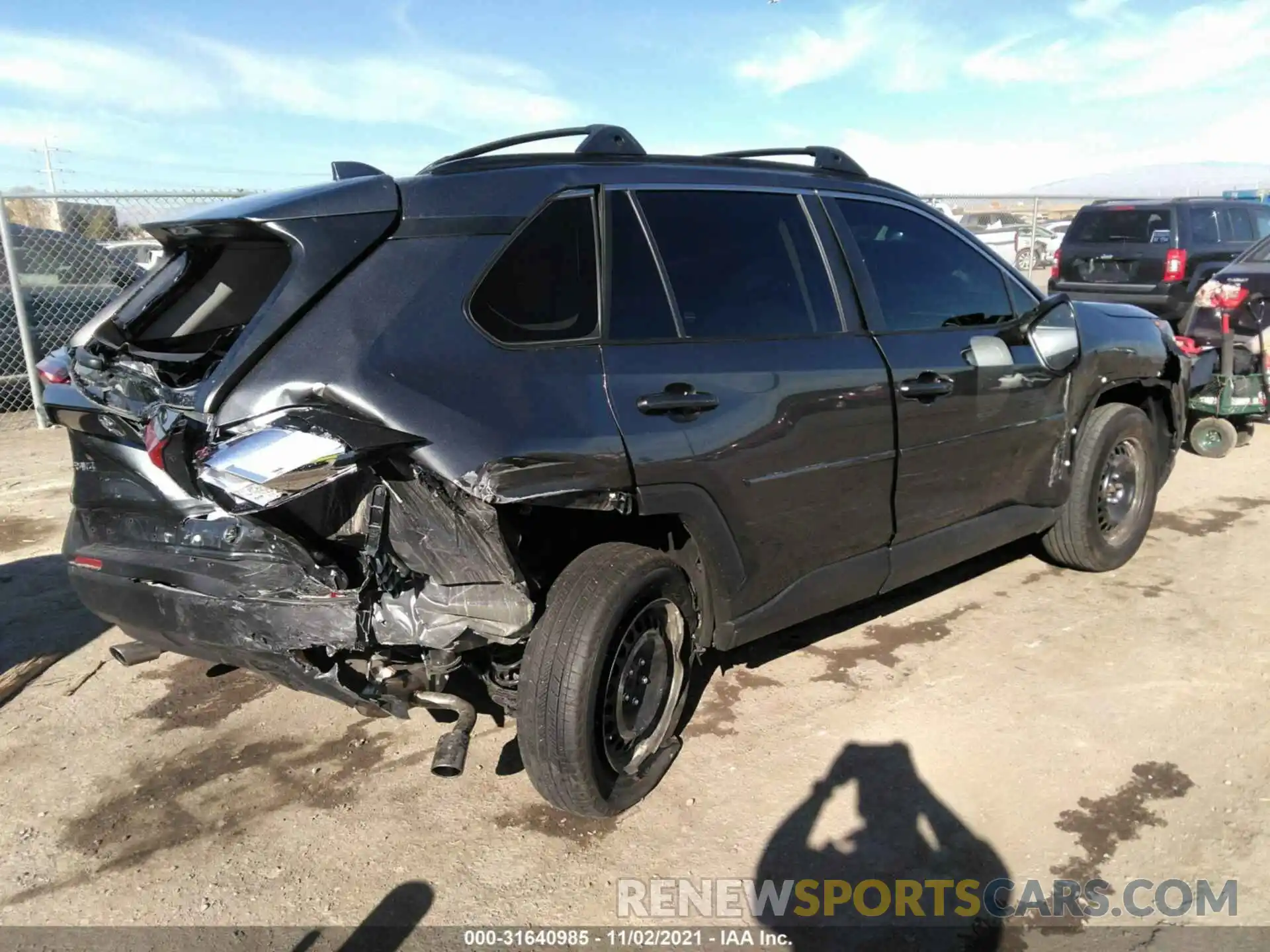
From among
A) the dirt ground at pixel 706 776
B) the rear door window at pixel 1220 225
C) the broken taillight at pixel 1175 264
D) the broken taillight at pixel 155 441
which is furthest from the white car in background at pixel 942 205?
the broken taillight at pixel 155 441

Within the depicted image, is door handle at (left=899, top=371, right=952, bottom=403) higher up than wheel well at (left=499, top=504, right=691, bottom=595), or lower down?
higher up

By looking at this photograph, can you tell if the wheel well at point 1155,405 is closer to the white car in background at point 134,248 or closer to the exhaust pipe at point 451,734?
the exhaust pipe at point 451,734

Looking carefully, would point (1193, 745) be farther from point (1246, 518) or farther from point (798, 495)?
point (1246, 518)

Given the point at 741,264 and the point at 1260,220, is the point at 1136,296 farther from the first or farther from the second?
the point at 741,264

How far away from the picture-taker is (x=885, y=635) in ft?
14.1

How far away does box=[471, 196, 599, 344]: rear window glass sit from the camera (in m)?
2.77

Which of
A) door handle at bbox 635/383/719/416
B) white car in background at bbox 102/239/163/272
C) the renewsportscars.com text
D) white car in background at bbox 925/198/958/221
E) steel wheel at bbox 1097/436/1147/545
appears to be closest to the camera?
the renewsportscars.com text

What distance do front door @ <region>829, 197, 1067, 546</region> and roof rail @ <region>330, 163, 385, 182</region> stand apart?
1.72m

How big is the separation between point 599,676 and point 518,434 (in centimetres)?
74

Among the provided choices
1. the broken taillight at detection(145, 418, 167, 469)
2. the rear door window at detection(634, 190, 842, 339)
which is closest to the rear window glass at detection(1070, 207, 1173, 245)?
the rear door window at detection(634, 190, 842, 339)

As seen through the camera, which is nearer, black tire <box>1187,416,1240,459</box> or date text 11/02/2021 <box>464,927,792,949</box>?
date text 11/02/2021 <box>464,927,792,949</box>

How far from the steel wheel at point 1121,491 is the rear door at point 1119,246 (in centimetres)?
841

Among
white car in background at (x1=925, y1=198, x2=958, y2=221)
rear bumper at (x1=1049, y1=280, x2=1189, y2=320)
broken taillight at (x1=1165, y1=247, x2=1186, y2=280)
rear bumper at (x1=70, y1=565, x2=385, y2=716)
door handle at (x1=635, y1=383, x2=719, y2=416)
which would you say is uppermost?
white car in background at (x1=925, y1=198, x2=958, y2=221)

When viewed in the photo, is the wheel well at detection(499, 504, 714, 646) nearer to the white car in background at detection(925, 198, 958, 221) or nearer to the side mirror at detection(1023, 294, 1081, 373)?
the side mirror at detection(1023, 294, 1081, 373)
